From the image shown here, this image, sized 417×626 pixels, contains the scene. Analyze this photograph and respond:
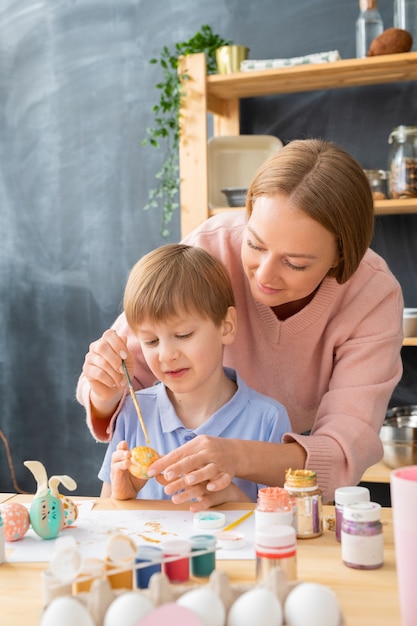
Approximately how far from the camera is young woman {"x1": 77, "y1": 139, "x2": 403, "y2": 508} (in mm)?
1495

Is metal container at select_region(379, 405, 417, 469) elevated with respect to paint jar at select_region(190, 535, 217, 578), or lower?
lower

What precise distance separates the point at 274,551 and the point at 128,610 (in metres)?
0.22

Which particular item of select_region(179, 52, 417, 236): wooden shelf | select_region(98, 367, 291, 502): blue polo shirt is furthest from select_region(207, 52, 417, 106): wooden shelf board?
select_region(98, 367, 291, 502): blue polo shirt

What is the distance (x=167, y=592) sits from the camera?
2.61 feet

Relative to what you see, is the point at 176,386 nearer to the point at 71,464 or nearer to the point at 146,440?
the point at 146,440

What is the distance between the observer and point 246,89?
325 cm

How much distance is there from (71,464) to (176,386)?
2337 millimetres

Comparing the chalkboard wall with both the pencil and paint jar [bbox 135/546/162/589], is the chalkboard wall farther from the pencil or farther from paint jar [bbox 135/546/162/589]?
paint jar [bbox 135/546/162/589]

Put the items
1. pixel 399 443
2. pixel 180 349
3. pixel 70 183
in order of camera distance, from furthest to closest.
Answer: pixel 70 183
pixel 399 443
pixel 180 349

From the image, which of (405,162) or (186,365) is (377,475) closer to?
(405,162)

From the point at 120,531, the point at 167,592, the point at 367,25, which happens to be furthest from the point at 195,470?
the point at 367,25

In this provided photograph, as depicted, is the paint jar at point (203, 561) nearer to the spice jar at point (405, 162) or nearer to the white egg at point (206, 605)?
the white egg at point (206, 605)

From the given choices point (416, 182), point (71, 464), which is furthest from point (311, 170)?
point (71, 464)

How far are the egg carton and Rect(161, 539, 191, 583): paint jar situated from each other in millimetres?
125
